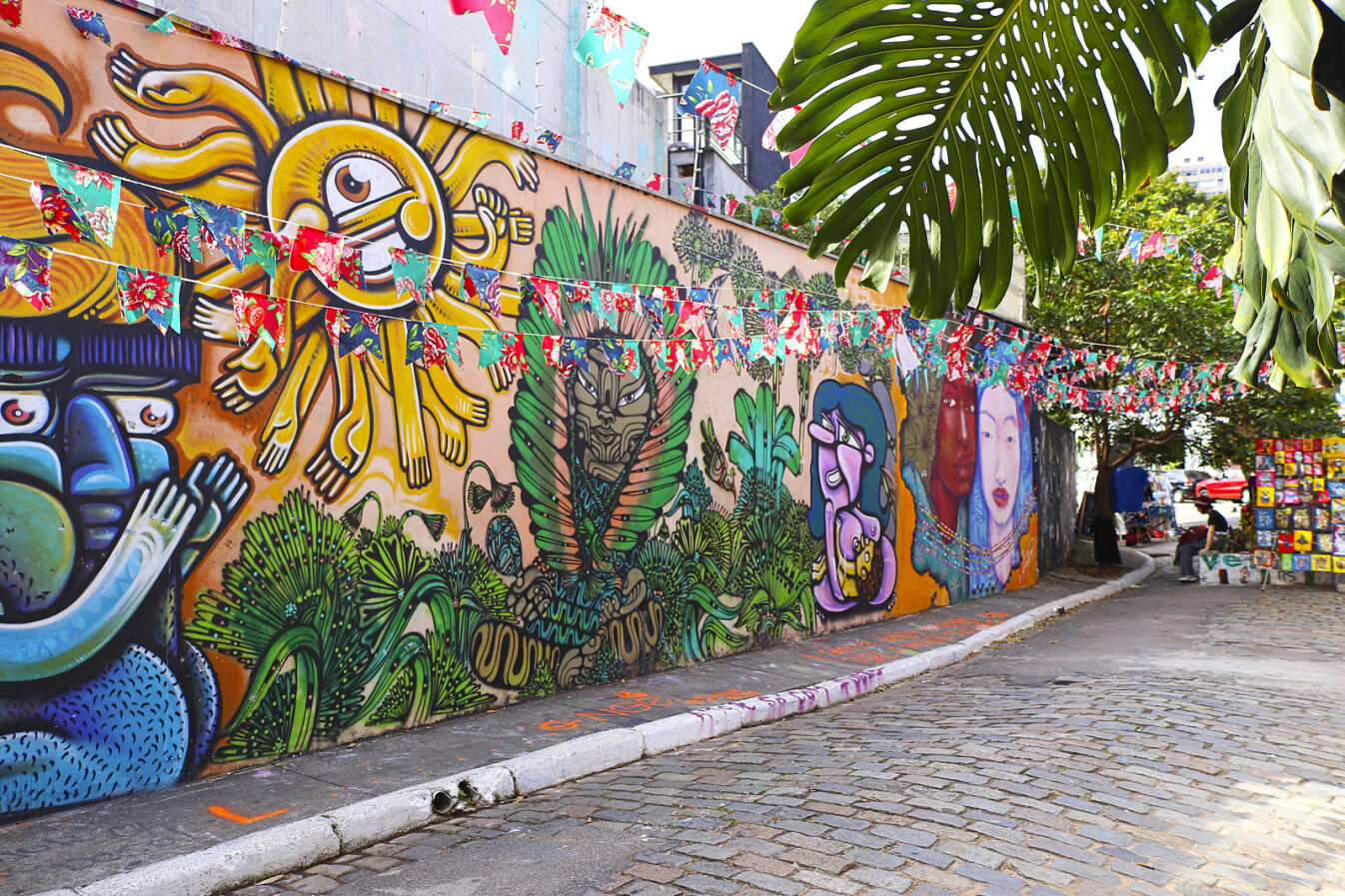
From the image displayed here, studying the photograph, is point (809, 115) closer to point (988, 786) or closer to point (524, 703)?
point (988, 786)

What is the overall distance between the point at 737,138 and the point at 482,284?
724 inches

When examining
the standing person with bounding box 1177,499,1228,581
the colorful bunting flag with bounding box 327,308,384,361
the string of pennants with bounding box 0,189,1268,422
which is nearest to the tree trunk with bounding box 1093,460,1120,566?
the standing person with bounding box 1177,499,1228,581

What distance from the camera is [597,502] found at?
753 centimetres

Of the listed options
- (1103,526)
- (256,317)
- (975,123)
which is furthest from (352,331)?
(1103,526)

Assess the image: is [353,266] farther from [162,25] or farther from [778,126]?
[778,126]

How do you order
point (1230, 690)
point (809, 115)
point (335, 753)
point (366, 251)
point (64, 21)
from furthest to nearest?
point (1230, 690) < point (366, 251) < point (335, 753) < point (64, 21) < point (809, 115)

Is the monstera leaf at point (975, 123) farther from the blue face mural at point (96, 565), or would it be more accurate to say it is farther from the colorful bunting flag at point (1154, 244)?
the colorful bunting flag at point (1154, 244)

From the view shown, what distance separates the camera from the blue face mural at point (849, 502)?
1021cm

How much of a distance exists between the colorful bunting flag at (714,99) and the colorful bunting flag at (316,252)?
13.2ft

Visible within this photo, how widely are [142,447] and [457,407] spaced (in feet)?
6.72

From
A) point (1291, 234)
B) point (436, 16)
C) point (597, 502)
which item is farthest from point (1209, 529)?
→ point (1291, 234)

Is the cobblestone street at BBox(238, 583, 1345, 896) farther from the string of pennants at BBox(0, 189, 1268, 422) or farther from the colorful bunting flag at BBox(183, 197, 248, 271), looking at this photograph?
the colorful bunting flag at BBox(183, 197, 248, 271)

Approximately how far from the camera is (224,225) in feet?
15.5

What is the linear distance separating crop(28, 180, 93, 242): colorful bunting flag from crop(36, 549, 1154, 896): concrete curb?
2.68 metres
